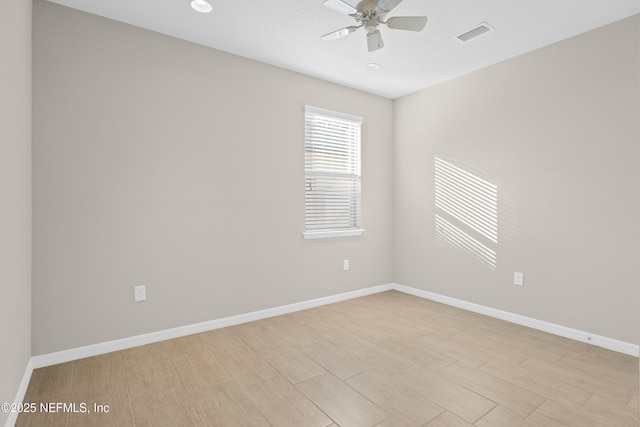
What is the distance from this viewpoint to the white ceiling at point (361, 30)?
2338 millimetres

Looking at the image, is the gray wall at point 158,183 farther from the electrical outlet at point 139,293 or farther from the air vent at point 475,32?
the air vent at point 475,32

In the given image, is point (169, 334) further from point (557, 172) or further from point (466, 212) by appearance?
point (557, 172)

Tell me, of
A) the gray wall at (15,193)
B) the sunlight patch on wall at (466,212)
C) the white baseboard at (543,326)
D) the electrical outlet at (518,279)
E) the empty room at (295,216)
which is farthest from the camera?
the sunlight patch on wall at (466,212)

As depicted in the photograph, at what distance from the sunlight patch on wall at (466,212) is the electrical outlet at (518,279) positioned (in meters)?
0.22

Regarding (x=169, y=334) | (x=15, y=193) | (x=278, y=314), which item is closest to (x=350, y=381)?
(x=278, y=314)

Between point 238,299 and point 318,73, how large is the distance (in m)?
2.56

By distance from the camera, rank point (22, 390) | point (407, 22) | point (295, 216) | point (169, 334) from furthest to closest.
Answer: point (295, 216)
point (169, 334)
point (407, 22)
point (22, 390)

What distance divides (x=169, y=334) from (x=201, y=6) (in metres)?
2.64

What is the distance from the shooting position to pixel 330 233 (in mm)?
3775

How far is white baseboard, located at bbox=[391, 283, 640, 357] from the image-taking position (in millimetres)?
2508

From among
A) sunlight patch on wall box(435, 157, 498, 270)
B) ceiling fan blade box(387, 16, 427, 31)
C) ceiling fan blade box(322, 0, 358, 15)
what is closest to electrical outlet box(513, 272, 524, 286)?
sunlight patch on wall box(435, 157, 498, 270)

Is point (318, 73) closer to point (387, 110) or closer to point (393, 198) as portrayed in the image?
point (387, 110)

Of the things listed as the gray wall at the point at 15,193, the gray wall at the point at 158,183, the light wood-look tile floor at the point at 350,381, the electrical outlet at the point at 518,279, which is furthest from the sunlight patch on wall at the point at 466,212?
the gray wall at the point at 15,193

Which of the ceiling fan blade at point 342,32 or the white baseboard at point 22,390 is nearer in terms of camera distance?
the white baseboard at point 22,390
